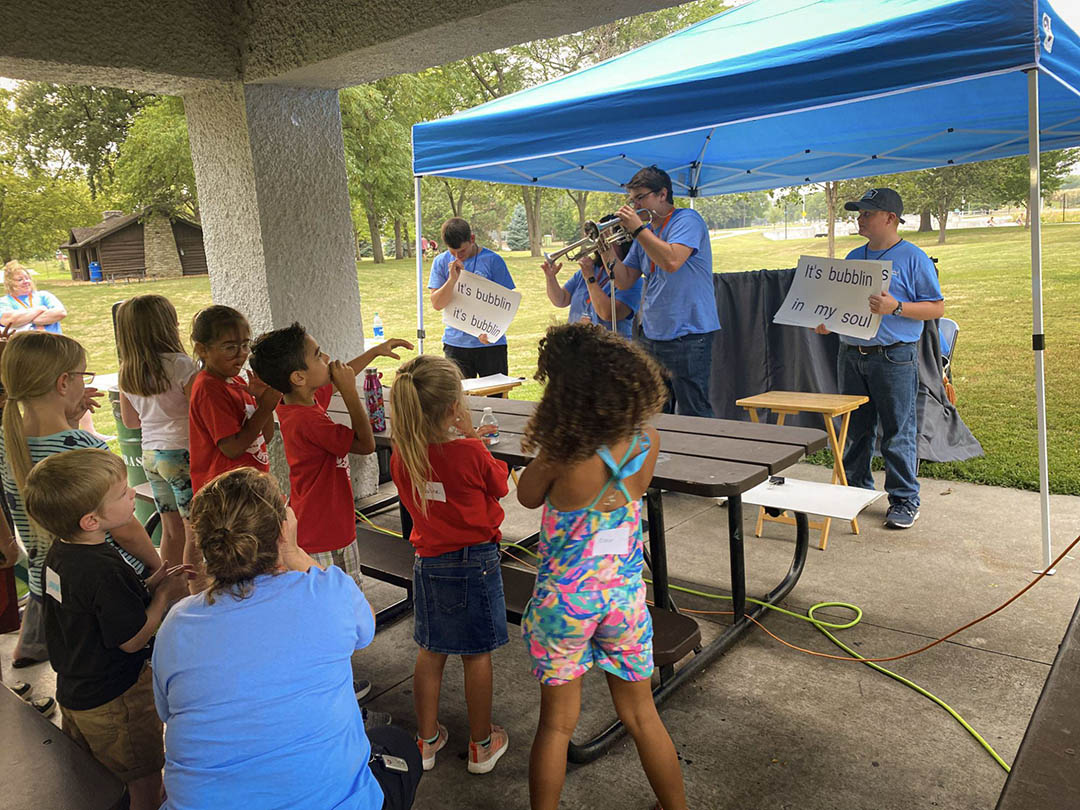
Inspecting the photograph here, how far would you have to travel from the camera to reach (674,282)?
4.24 metres

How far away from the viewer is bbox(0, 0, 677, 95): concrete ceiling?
3170mm

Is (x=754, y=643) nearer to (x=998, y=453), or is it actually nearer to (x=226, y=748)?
(x=226, y=748)

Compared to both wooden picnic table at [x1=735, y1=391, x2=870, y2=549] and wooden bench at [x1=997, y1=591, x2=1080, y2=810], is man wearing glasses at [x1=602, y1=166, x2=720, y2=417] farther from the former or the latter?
wooden bench at [x1=997, y1=591, x2=1080, y2=810]

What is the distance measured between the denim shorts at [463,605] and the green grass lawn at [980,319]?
243 centimetres

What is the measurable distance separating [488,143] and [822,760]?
3.61m

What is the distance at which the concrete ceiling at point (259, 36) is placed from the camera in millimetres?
3170

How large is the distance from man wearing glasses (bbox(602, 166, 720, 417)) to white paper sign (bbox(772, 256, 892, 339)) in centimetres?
70

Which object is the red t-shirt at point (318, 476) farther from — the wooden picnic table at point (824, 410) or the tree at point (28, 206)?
the tree at point (28, 206)

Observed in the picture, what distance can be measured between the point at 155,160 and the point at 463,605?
16.1 metres

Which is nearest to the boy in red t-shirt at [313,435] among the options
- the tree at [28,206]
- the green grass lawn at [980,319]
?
the green grass lawn at [980,319]

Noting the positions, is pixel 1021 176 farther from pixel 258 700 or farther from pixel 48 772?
pixel 48 772

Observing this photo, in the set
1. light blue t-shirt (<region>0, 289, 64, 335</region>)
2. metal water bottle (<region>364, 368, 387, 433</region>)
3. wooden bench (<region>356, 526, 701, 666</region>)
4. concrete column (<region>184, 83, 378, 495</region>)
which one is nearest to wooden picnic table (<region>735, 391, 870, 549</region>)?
wooden bench (<region>356, 526, 701, 666</region>)

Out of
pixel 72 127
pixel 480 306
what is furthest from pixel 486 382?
pixel 72 127

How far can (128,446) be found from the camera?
3.76 metres
